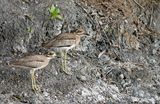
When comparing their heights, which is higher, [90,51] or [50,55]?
[50,55]

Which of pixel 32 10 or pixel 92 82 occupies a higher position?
pixel 32 10

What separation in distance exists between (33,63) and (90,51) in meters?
1.79

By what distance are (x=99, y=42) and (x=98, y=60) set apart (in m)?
0.47

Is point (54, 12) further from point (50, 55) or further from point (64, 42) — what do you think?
point (50, 55)

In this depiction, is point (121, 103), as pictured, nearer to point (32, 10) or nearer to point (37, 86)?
point (37, 86)

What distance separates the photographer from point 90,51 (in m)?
9.70

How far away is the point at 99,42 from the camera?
990 centimetres

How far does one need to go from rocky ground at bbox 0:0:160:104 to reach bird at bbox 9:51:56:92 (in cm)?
15

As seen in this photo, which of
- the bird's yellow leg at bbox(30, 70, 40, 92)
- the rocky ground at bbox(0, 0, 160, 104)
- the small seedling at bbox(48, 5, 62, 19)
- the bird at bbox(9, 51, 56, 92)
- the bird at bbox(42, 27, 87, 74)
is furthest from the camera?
the small seedling at bbox(48, 5, 62, 19)

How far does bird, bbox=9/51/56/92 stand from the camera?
8.09 m

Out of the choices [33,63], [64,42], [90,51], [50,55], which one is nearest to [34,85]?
[33,63]

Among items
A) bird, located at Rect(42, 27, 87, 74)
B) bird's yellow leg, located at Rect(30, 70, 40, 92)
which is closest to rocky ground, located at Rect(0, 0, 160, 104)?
bird's yellow leg, located at Rect(30, 70, 40, 92)

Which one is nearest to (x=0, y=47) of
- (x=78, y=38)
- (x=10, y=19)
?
(x=10, y=19)

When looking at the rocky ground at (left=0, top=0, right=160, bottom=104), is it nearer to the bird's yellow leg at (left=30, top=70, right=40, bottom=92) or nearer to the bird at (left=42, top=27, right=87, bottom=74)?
the bird's yellow leg at (left=30, top=70, right=40, bottom=92)
